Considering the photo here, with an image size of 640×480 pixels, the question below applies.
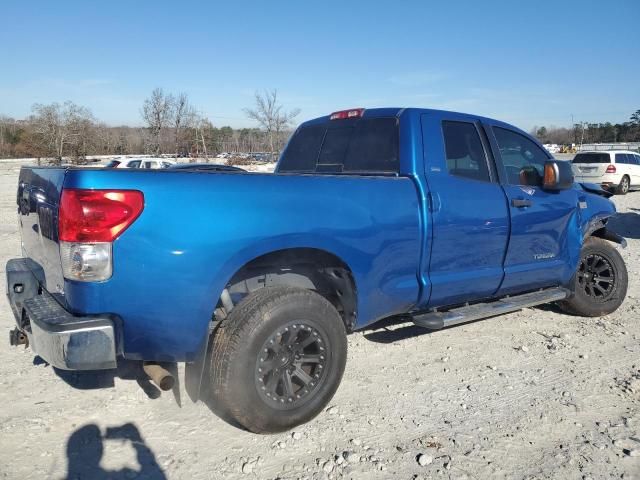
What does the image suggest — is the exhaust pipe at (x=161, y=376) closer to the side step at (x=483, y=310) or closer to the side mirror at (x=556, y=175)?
the side step at (x=483, y=310)

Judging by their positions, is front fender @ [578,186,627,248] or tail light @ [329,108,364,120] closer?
tail light @ [329,108,364,120]

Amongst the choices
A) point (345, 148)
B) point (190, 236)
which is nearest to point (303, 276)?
point (190, 236)

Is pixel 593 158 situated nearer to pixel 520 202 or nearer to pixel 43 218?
pixel 520 202

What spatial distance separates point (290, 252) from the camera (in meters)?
3.03

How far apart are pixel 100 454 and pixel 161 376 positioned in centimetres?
59

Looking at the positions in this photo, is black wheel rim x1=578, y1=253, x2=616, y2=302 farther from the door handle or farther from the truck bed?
the truck bed

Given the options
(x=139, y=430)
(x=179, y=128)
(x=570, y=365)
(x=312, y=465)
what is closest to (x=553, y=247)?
(x=570, y=365)

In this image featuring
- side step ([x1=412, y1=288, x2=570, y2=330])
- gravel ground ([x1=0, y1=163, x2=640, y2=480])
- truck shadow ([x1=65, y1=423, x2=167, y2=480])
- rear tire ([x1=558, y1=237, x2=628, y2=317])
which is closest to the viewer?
truck shadow ([x1=65, y1=423, x2=167, y2=480])

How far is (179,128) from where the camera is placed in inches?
1880

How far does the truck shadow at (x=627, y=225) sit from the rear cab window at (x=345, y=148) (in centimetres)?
865

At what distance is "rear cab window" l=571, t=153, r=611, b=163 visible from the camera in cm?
1927

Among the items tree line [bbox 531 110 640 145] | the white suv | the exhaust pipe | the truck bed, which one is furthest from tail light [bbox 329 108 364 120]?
tree line [bbox 531 110 640 145]

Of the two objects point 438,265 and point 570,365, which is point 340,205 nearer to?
point 438,265

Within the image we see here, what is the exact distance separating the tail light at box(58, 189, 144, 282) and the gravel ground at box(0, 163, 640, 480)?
3.51ft
